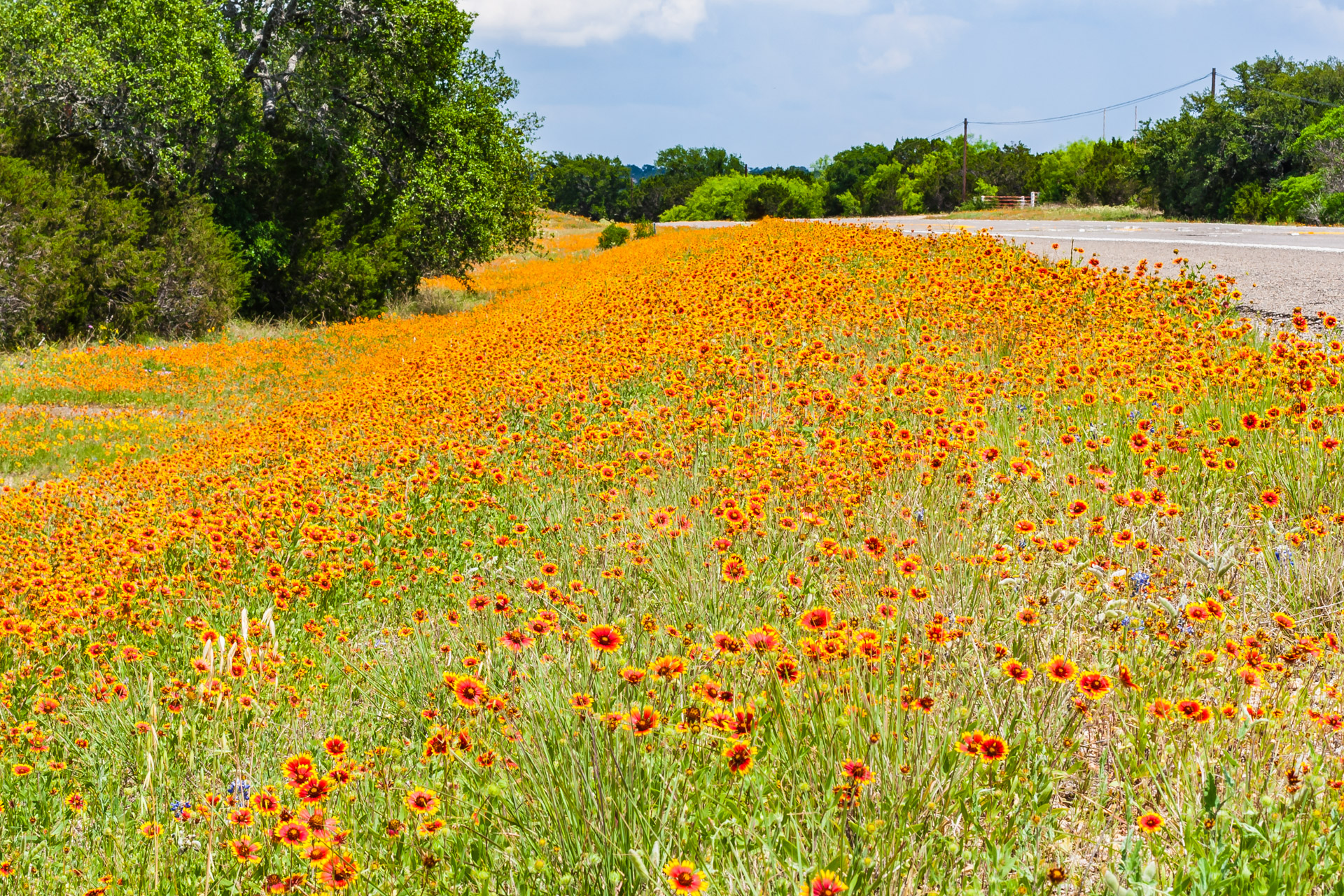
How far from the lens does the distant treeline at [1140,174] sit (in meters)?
30.5

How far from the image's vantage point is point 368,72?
59.4 feet

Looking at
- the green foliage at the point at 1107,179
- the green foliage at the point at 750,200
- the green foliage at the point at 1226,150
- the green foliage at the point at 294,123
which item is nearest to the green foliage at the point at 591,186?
the green foliage at the point at 750,200

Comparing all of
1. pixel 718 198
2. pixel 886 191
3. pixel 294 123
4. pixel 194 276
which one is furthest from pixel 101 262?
pixel 718 198

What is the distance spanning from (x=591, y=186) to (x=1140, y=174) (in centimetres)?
7785

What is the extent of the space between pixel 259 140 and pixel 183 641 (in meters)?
15.5

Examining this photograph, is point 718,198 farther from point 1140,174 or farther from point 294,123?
point 294,123

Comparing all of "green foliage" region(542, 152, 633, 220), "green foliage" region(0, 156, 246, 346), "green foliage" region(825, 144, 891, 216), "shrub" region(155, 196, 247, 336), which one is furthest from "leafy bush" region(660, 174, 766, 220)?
"green foliage" region(0, 156, 246, 346)

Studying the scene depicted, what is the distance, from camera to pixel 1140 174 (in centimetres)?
3831

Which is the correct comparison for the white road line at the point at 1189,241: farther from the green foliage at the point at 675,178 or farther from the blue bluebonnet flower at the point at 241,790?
the green foliage at the point at 675,178

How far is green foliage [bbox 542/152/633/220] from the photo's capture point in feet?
343

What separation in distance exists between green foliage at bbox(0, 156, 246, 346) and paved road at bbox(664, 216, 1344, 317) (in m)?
12.6

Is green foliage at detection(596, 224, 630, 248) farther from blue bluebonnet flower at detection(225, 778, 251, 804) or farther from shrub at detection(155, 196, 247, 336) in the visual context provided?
blue bluebonnet flower at detection(225, 778, 251, 804)

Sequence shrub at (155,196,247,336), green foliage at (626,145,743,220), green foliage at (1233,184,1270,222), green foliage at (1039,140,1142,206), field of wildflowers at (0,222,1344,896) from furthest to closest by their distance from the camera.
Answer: green foliage at (626,145,743,220) → green foliage at (1039,140,1142,206) → green foliage at (1233,184,1270,222) → shrub at (155,196,247,336) → field of wildflowers at (0,222,1344,896)

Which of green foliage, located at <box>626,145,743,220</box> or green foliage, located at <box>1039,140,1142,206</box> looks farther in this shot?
green foliage, located at <box>626,145,743,220</box>
